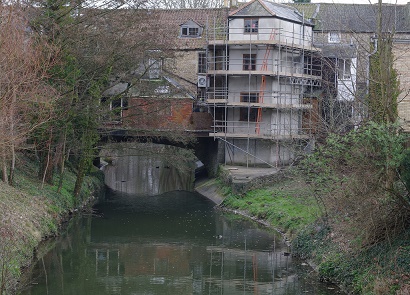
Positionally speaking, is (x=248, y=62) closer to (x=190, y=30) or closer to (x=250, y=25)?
(x=250, y=25)

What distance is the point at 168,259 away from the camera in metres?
23.9

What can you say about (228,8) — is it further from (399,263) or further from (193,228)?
(399,263)

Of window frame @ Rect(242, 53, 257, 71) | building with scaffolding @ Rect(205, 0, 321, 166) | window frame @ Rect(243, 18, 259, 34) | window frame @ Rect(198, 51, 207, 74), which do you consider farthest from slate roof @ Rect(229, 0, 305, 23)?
window frame @ Rect(198, 51, 207, 74)

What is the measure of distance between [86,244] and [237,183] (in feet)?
36.3

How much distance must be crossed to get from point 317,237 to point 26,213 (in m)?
10.7

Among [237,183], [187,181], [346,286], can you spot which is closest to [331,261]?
[346,286]

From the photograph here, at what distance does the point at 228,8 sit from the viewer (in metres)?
48.1

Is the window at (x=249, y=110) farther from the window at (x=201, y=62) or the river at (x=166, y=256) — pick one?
the river at (x=166, y=256)

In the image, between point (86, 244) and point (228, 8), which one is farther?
point (228, 8)

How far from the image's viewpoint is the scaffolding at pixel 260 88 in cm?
3972

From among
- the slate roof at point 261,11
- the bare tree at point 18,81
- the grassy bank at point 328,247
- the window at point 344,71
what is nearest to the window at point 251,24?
the slate roof at point 261,11

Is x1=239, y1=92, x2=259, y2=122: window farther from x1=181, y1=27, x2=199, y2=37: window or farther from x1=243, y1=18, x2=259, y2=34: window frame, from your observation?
x1=181, y1=27, x2=199, y2=37: window

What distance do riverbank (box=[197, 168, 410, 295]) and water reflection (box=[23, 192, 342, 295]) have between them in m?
0.72

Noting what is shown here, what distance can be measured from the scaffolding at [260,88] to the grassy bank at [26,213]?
10153 millimetres
